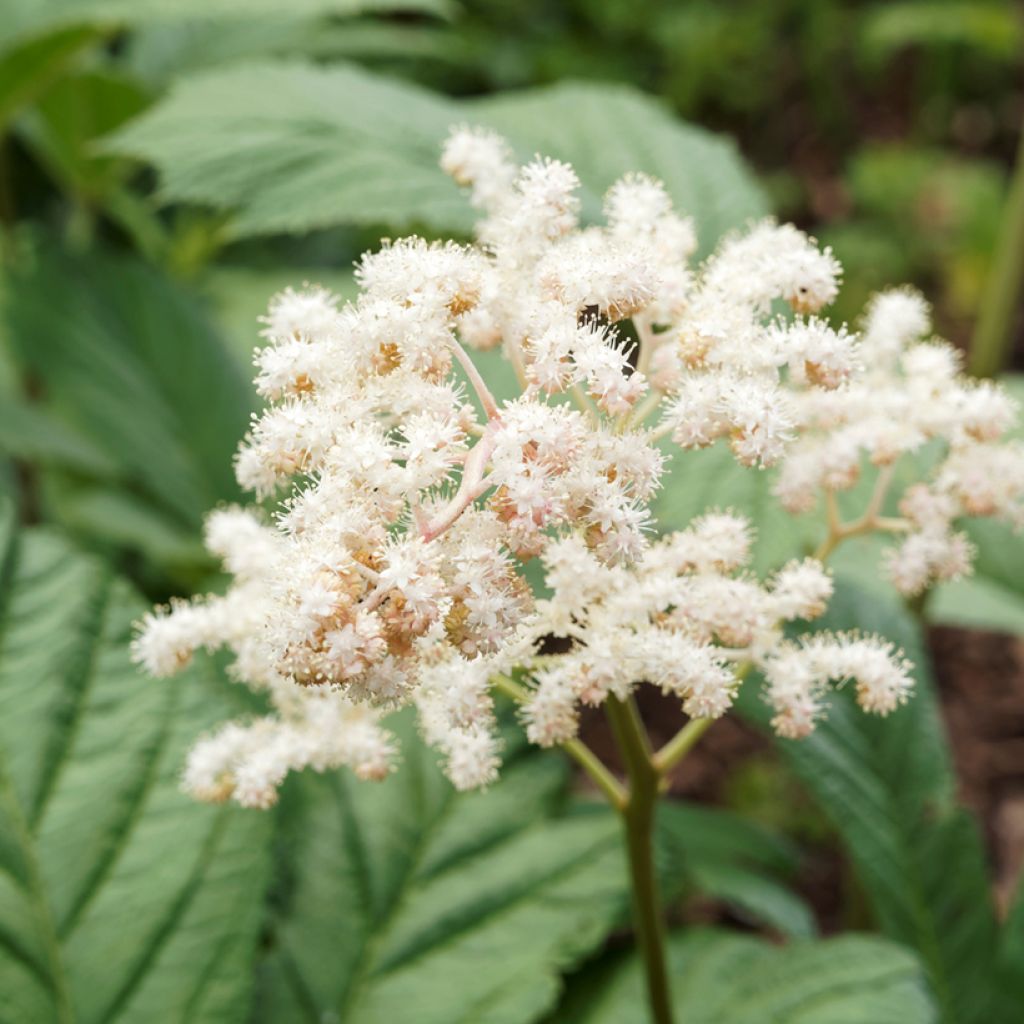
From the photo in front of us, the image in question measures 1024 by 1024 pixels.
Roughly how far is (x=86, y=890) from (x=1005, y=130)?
3754 millimetres

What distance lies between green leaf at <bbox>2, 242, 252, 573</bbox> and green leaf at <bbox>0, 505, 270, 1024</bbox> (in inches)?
28.4

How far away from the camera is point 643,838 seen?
3.15 ft

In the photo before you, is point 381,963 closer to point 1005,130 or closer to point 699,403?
→ point 699,403

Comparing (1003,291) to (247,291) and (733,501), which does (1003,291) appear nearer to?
(733,501)

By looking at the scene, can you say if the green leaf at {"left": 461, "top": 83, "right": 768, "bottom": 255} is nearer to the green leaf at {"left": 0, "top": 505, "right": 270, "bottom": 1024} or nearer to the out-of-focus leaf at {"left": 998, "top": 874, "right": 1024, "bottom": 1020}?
the green leaf at {"left": 0, "top": 505, "right": 270, "bottom": 1024}

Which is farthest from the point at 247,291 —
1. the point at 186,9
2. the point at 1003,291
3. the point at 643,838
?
the point at 643,838

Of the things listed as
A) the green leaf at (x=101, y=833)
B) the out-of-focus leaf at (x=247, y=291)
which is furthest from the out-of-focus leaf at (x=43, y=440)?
the green leaf at (x=101, y=833)

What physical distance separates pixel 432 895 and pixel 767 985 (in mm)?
352

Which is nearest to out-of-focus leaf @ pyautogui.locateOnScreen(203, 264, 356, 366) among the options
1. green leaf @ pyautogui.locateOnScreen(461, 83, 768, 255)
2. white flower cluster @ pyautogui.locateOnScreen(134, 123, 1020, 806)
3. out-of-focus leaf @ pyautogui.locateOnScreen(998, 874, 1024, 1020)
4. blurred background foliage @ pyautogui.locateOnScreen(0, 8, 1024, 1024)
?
blurred background foliage @ pyautogui.locateOnScreen(0, 8, 1024, 1024)

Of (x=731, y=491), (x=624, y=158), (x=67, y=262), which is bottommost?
(x=731, y=491)

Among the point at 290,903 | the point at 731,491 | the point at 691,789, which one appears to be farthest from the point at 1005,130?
the point at 290,903

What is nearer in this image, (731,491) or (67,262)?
(731,491)

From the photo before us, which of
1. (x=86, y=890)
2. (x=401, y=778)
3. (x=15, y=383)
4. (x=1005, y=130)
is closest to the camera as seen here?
(x=86, y=890)

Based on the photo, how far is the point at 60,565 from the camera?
1154 mm
